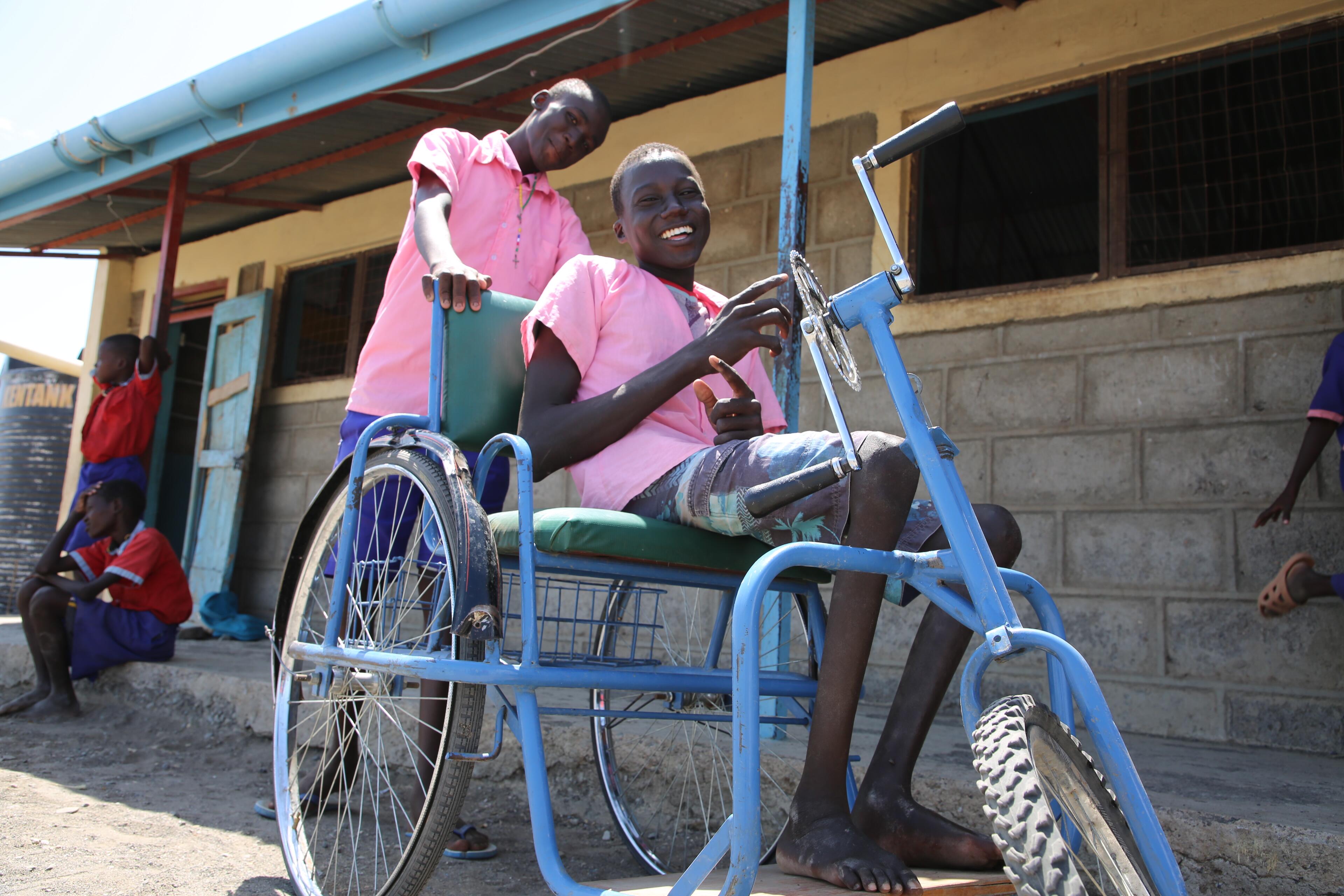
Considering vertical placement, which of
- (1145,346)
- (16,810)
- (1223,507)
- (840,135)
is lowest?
(16,810)

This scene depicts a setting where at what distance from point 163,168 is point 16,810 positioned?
4.10 m

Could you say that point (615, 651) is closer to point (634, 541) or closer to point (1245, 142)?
point (634, 541)

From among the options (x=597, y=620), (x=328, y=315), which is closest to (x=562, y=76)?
(x=328, y=315)

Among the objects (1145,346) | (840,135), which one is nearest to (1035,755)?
(1145,346)

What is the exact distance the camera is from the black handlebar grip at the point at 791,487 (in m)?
1.42

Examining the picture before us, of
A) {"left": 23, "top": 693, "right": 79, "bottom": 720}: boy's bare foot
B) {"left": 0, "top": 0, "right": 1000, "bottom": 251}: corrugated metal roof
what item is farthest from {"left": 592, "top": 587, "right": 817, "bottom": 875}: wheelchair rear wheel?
{"left": 23, "top": 693, "right": 79, "bottom": 720}: boy's bare foot

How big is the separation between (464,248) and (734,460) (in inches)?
45.2

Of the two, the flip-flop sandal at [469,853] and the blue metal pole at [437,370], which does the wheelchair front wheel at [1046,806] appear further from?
the flip-flop sandal at [469,853]

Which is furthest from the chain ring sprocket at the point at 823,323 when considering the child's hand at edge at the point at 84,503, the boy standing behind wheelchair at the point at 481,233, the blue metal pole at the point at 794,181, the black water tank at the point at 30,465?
the black water tank at the point at 30,465

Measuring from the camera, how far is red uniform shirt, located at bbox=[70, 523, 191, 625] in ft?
15.0

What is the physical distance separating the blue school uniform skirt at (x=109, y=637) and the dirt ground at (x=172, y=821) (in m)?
0.36

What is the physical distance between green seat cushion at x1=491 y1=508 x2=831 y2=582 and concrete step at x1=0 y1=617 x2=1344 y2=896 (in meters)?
0.96

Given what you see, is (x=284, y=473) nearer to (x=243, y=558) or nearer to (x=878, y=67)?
(x=243, y=558)

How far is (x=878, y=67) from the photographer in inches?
175
